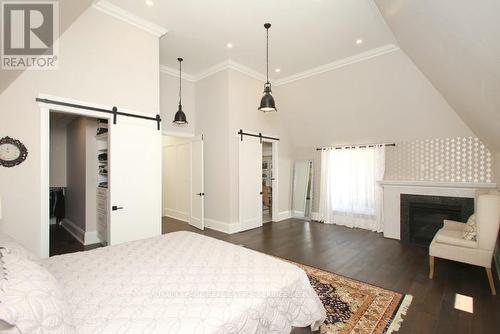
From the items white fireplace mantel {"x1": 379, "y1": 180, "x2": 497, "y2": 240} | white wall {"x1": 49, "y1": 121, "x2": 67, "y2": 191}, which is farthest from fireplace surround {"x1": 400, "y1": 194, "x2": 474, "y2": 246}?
white wall {"x1": 49, "y1": 121, "x2": 67, "y2": 191}

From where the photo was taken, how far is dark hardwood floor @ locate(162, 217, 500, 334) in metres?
2.13

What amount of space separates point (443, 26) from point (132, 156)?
3620 mm

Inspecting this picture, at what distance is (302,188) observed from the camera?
6461mm

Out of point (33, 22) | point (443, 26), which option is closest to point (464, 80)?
point (443, 26)

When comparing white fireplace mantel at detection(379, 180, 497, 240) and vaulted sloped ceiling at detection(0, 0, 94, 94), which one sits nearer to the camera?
vaulted sloped ceiling at detection(0, 0, 94, 94)

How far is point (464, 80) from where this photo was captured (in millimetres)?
2262

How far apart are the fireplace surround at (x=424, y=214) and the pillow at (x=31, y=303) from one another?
16.9 ft

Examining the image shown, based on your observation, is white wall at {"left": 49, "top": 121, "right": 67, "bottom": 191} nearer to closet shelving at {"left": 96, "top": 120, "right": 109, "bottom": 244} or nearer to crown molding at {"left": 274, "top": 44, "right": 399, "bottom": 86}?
closet shelving at {"left": 96, "top": 120, "right": 109, "bottom": 244}

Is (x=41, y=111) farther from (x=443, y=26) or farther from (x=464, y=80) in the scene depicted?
(x=464, y=80)

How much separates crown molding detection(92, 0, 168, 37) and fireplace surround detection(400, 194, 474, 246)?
5262 mm

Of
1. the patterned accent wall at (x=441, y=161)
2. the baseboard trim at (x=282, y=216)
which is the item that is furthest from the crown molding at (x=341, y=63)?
the baseboard trim at (x=282, y=216)

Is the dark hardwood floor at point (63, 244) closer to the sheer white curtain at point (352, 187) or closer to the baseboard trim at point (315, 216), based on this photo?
the baseboard trim at point (315, 216)

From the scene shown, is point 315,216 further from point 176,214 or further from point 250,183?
point 176,214

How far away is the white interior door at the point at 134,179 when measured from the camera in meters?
3.18
